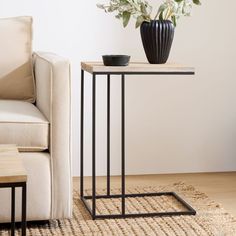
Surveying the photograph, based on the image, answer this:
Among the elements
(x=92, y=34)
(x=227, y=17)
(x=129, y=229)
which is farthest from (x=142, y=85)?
(x=129, y=229)

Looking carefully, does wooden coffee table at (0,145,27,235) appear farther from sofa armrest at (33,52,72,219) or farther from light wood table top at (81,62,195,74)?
light wood table top at (81,62,195,74)

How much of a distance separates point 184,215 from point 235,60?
3.96ft

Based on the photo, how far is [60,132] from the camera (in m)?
2.51

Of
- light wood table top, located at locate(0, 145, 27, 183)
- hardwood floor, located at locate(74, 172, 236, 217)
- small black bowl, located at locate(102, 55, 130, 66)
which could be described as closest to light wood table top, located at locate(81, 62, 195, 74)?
small black bowl, located at locate(102, 55, 130, 66)

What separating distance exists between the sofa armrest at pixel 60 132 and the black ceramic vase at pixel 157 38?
440 millimetres

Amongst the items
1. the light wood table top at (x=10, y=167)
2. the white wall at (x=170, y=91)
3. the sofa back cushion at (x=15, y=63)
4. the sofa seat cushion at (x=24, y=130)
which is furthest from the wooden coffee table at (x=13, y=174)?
the white wall at (x=170, y=91)

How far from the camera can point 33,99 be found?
2945 millimetres

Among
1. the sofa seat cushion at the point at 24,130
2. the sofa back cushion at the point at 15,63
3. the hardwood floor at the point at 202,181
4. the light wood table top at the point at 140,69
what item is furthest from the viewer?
the hardwood floor at the point at 202,181

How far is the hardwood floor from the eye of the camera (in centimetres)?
314

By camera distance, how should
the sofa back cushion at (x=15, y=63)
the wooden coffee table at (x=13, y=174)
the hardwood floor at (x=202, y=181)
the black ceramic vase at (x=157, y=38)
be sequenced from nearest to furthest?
the wooden coffee table at (x=13, y=174), the black ceramic vase at (x=157, y=38), the sofa back cushion at (x=15, y=63), the hardwood floor at (x=202, y=181)

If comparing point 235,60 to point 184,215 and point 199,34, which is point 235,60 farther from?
point 184,215

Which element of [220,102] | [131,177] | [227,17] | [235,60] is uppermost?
[227,17]

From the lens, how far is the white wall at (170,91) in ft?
11.2

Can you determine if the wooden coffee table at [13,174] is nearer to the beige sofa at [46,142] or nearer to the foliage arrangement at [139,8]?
the beige sofa at [46,142]
